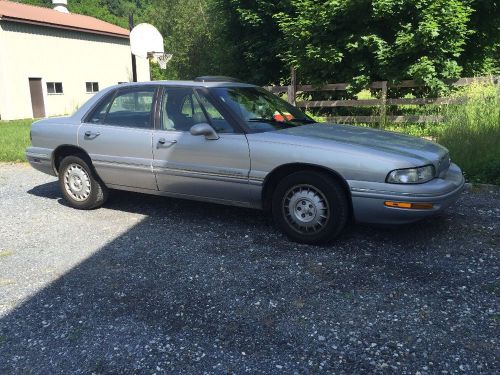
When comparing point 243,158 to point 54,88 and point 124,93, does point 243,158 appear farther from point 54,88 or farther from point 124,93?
point 54,88

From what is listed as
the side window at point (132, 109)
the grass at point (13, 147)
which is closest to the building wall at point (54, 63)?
the grass at point (13, 147)

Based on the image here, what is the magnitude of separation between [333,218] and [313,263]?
0.47 metres

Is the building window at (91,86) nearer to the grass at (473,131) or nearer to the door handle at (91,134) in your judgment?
the grass at (473,131)

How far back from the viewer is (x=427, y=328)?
291 cm

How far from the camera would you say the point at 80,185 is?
560 cm

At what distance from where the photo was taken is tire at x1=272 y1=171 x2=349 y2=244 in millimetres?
4059

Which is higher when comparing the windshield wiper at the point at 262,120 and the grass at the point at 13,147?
the windshield wiper at the point at 262,120

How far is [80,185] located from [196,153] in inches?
74.1

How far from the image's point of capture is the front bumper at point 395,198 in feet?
12.5

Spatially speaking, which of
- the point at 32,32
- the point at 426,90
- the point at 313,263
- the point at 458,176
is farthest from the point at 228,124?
the point at 32,32

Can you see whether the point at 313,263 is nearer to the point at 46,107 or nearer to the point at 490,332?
the point at 490,332

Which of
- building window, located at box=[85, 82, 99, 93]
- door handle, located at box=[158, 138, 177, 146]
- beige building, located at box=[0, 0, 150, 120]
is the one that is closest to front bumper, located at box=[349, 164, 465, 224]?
door handle, located at box=[158, 138, 177, 146]

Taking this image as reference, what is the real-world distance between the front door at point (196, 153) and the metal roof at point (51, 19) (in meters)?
22.5

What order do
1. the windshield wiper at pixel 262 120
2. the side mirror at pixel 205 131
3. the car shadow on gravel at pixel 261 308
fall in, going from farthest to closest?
the windshield wiper at pixel 262 120
the side mirror at pixel 205 131
the car shadow on gravel at pixel 261 308
